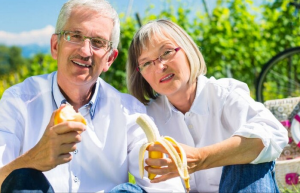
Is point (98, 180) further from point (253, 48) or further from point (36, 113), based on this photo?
point (253, 48)

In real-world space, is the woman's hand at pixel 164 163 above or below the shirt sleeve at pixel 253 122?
below

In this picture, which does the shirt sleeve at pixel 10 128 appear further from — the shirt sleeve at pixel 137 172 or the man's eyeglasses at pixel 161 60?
the man's eyeglasses at pixel 161 60

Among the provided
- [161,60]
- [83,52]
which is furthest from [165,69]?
[83,52]

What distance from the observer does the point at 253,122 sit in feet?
7.86

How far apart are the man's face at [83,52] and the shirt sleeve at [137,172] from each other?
0.35 m

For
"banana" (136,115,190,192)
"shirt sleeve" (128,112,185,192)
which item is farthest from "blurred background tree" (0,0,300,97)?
"banana" (136,115,190,192)

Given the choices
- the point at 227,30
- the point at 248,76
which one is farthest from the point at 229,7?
the point at 248,76

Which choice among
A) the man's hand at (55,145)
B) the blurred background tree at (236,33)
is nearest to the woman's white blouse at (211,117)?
the man's hand at (55,145)

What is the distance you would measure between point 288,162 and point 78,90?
1601 mm

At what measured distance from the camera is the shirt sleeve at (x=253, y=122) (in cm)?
229

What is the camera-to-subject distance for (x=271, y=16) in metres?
6.34

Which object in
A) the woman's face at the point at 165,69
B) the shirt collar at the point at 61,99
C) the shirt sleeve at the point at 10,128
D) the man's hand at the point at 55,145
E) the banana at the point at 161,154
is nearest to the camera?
the man's hand at the point at 55,145

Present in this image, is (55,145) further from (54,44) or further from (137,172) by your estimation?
(54,44)

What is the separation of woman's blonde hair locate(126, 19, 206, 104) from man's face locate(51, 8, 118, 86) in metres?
0.26
